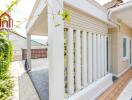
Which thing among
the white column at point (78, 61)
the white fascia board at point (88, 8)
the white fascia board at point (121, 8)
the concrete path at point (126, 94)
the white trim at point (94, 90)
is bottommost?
the concrete path at point (126, 94)

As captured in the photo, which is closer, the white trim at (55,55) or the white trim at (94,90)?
the white trim at (55,55)

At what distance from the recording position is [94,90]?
6.26 m

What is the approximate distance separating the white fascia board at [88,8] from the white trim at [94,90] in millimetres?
2635

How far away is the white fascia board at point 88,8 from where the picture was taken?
16.2 ft

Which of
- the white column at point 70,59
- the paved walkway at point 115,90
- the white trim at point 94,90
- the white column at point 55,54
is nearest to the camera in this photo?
the white column at point 55,54

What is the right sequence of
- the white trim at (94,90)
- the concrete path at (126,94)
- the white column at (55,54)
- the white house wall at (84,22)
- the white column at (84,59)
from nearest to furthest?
the white column at (55,54) < the white house wall at (84,22) < the white trim at (94,90) < the white column at (84,59) < the concrete path at (126,94)

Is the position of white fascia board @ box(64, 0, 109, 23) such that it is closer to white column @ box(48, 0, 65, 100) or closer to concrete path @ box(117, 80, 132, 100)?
white column @ box(48, 0, 65, 100)

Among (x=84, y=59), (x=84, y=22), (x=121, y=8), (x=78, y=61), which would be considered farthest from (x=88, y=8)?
(x=121, y=8)

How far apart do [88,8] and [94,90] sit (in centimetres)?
302

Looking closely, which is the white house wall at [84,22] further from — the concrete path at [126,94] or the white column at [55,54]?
the concrete path at [126,94]

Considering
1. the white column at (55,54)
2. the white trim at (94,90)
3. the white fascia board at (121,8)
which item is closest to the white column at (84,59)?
the white trim at (94,90)

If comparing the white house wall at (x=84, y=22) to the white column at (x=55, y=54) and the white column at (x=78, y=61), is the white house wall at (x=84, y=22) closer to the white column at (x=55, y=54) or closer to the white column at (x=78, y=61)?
the white column at (x=78, y=61)

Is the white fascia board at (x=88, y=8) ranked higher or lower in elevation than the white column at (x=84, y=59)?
higher

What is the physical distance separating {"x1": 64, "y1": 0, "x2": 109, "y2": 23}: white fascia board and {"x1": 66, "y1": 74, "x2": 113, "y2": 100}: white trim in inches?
104
